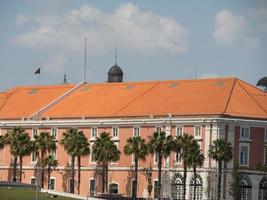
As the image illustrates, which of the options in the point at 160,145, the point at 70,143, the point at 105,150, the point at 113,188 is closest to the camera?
the point at 160,145

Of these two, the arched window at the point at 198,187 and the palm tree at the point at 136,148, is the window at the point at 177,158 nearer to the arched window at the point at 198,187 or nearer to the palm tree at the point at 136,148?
the arched window at the point at 198,187

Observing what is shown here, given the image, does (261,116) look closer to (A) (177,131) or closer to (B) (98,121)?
(A) (177,131)

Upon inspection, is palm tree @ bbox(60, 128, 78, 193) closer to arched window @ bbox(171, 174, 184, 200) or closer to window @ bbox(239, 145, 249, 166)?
arched window @ bbox(171, 174, 184, 200)

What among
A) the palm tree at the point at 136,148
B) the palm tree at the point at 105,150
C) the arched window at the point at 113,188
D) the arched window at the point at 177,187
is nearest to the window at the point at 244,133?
the arched window at the point at 177,187

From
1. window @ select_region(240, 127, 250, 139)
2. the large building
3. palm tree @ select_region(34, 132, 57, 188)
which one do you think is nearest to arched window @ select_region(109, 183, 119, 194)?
the large building

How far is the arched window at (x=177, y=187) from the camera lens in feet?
608

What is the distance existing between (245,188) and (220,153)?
388 inches

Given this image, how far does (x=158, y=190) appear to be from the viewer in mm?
182875

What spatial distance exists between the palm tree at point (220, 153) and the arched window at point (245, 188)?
6505 mm

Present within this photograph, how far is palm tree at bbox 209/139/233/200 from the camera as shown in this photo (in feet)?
579

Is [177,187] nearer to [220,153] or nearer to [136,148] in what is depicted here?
[136,148]

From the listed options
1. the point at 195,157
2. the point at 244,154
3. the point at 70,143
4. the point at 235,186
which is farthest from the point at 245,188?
the point at 70,143

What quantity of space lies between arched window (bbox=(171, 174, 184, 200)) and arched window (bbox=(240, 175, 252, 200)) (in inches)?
323

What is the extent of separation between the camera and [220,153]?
17700 cm
